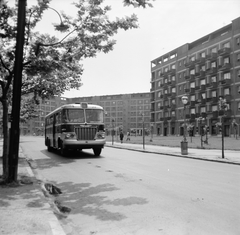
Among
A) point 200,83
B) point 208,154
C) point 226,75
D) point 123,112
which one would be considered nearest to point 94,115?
point 208,154

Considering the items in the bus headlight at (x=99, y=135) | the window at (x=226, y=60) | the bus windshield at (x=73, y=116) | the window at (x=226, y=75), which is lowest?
the bus headlight at (x=99, y=135)

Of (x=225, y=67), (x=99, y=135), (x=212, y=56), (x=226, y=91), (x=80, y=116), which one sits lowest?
(x=99, y=135)

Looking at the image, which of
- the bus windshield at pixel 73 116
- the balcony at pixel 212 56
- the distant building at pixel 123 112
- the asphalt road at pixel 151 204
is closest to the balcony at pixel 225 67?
the balcony at pixel 212 56

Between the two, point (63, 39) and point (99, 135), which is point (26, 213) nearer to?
point (63, 39)

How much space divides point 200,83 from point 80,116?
57.6 meters

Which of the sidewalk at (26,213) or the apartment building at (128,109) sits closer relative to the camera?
the sidewalk at (26,213)

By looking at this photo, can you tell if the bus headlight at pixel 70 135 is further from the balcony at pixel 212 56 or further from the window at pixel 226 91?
the balcony at pixel 212 56

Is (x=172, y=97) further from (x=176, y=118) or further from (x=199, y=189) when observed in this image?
(x=199, y=189)

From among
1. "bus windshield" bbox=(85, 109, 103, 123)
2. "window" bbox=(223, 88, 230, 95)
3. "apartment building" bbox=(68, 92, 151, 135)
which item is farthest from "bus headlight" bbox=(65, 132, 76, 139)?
"apartment building" bbox=(68, 92, 151, 135)

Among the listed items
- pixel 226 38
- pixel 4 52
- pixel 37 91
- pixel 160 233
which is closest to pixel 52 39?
pixel 4 52

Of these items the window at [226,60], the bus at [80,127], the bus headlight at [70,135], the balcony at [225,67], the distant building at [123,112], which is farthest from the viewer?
the distant building at [123,112]

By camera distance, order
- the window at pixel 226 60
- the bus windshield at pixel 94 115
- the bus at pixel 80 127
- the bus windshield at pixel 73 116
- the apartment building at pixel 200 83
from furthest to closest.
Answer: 1. the window at pixel 226 60
2. the apartment building at pixel 200 83
3. the bus windshield at pixel 94 115
4. the bus windshield at pixel 73 116
5. the bus at pixel 80 127

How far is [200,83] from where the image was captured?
228 feet

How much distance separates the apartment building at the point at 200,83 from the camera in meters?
59.4
